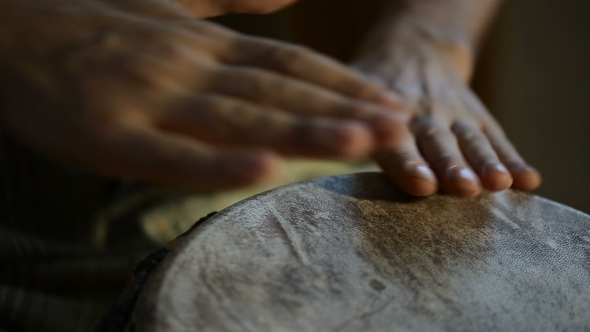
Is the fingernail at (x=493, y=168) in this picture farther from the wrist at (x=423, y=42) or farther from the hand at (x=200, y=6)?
the wrist at (x=423, y=42)

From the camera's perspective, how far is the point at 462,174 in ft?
1.95

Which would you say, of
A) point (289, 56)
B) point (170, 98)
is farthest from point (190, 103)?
point (289, 56)

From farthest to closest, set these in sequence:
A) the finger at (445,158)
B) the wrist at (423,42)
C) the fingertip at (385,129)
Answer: the wrist at (423,42)
the finger at (445,158)
the fingertip at (385,129)

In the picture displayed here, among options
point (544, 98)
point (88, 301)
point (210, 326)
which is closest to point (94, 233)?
point (88, 301)

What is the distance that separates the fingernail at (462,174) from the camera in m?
0.59

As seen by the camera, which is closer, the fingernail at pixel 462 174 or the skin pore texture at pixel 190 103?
the skin pore texture at pixel 190 103

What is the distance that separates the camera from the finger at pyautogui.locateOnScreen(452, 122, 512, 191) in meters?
0.61

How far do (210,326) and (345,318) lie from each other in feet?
0.29

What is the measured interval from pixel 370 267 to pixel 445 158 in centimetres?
24

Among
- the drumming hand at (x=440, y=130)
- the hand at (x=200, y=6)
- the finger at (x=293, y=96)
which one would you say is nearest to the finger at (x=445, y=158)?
the drumming hand at (x=440, y=130)

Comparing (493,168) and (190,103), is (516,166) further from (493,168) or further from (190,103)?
(190,103)

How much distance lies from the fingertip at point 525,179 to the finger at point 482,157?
14 mm

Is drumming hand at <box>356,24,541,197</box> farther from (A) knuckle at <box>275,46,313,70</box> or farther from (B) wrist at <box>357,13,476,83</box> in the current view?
(A) knuckle at <box>275,46,313,70</box>

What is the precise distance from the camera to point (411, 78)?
3.06 ft
